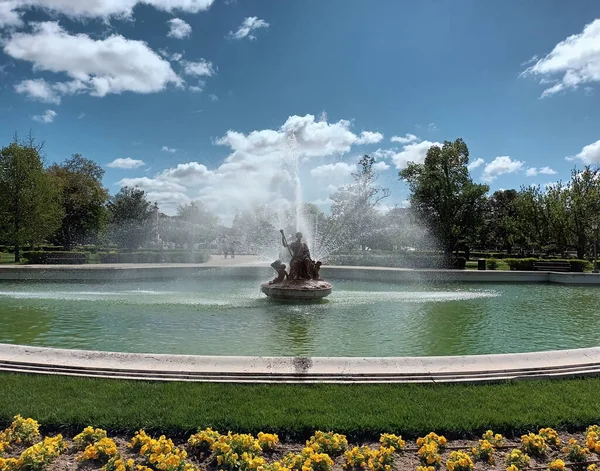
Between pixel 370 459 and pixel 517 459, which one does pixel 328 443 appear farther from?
pixel 517 459

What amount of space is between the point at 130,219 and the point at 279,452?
56.0m

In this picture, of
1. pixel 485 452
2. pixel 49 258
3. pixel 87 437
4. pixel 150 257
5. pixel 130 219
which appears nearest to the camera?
pixel 485 452

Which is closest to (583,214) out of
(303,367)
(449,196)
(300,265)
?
(449,196)

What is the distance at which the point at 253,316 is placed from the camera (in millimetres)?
12750

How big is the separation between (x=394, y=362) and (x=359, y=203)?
42437mm

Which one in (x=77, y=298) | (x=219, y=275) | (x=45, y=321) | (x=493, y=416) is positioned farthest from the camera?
(x=219, y=275)

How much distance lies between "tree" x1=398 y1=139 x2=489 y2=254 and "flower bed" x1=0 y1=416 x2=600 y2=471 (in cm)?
3560

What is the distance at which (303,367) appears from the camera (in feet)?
21.4

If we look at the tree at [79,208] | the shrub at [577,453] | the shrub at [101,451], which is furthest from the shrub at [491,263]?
the tree at [79,208]

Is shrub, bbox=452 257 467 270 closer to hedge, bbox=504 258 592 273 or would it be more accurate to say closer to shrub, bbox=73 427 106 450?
hedge, bbox=504 258 592 273

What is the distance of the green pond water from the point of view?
374 inches

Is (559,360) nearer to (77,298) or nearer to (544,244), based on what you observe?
(77,298)

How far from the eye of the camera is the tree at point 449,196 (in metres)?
38.9

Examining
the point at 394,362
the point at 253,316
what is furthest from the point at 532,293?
the point at 394,362
